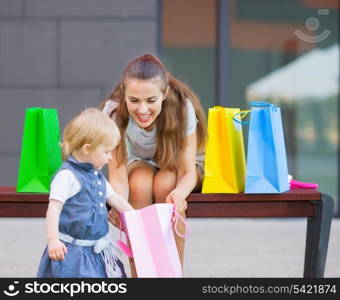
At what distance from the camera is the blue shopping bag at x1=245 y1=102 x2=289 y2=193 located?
12.6 feet

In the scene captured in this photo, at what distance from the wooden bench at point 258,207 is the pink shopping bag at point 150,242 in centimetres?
38

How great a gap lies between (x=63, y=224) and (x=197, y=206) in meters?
0.74

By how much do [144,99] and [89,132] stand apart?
446 millimetres

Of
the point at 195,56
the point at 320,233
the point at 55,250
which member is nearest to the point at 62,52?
the point at 195,56

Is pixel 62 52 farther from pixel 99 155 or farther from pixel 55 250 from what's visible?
pixel 55 250

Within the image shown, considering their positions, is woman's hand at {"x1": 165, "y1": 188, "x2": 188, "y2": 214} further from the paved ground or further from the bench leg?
the paved ground

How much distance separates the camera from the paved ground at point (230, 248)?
5.02 metres

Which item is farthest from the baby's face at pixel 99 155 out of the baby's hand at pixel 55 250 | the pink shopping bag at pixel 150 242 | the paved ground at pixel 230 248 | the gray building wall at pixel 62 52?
the gray building wall at pixel 62 52

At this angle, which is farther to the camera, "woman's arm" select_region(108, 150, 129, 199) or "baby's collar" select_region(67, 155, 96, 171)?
"woman's arm" select_region(108, 150, 129, 199)

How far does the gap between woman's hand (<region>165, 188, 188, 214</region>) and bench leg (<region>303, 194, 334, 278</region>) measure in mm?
597

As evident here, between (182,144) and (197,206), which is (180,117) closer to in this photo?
(182,144)

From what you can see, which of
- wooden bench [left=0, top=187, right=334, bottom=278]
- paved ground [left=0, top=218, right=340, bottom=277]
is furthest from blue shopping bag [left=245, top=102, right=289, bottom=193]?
paved ground [left=0, top=218, right=340, bottom=277]

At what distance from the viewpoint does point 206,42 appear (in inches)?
285

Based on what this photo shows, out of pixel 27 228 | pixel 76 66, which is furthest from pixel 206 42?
pixel 27 228
